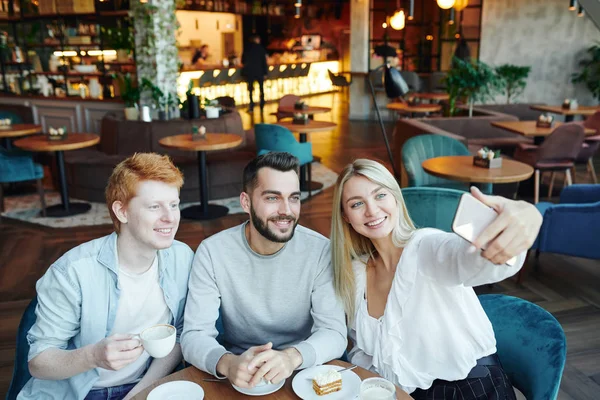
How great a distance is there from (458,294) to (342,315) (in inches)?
14.7

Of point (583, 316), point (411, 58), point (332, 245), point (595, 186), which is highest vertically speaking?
point (411, 58)

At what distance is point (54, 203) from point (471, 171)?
459 cm

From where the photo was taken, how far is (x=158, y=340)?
1318 mm

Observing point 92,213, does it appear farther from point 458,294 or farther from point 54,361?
point 458,294

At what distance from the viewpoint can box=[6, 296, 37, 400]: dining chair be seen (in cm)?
171

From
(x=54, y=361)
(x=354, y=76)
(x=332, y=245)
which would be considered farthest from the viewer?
(x=354, y=76)

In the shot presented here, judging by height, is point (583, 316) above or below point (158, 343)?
below

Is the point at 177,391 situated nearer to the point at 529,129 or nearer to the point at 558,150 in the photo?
the point at 558,150

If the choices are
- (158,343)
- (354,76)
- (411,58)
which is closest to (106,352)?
(158,343)

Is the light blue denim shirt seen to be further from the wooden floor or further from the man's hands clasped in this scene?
the wooden floor

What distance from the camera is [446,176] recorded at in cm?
405

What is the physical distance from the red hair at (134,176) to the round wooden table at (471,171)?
2802 mm

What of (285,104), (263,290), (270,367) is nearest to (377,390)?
(270,367)

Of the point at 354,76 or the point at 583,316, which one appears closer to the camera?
the point at 583,316
